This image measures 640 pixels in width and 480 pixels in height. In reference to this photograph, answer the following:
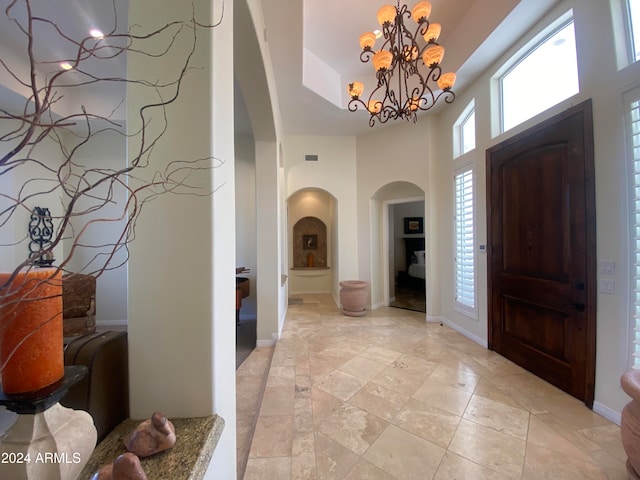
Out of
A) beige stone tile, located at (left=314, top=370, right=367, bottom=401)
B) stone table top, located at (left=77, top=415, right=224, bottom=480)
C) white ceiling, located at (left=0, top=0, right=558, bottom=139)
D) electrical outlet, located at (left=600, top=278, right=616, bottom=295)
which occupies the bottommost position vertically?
beige stone tile, located at (left=314, top=370, right=367, bottom=401)

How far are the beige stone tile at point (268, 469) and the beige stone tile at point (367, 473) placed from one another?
1.22ft

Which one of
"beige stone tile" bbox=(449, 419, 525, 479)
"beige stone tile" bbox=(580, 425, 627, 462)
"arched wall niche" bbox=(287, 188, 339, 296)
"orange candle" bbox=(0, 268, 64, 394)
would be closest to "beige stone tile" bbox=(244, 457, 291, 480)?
"beige stone tile" bbox=(449, 419, 525, 479)

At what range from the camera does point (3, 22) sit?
8.35 feet

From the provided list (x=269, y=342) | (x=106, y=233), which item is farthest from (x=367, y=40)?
(x=106, y=233)

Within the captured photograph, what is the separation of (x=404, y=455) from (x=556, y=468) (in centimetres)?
90

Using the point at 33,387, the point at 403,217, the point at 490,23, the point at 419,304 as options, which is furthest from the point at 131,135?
the point at 403,217

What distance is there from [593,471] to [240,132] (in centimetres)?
557

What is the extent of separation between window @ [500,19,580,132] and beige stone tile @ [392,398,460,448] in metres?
2.93

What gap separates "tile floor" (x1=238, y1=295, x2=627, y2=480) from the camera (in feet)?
5.41

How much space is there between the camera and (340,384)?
100 inches

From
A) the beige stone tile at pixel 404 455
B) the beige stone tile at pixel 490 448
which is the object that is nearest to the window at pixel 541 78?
the beige stone tile at pixel 490 448

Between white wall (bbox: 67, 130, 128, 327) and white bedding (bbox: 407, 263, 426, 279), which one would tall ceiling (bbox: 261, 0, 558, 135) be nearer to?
white wall (bbox: 67, 130, 128, 327)

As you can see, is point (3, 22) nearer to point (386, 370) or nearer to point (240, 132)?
point (240, 132)

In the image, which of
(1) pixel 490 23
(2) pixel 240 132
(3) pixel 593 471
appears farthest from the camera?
(2) pixel 240 132
